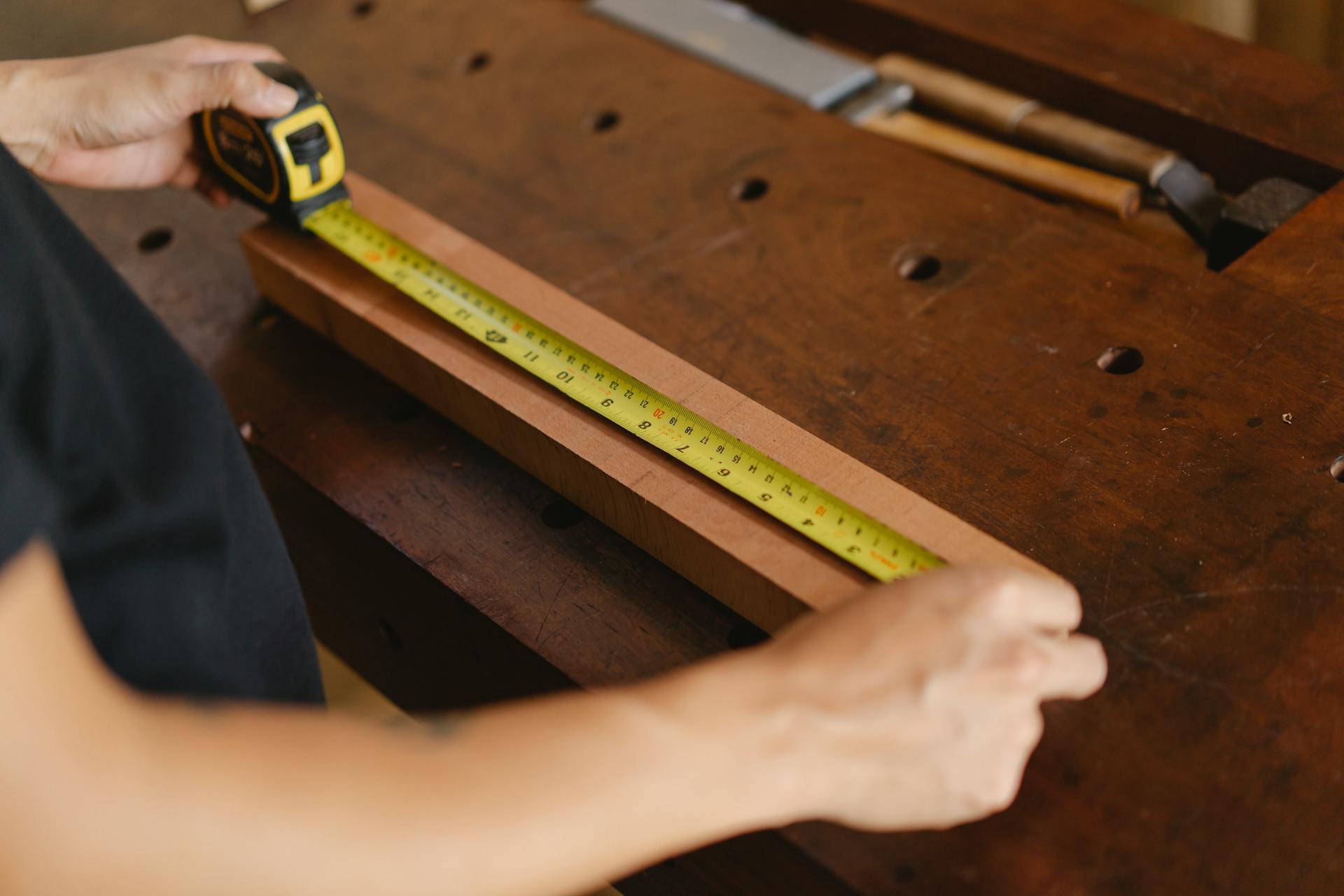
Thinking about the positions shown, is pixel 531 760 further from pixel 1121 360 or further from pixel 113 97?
pixel 113 97

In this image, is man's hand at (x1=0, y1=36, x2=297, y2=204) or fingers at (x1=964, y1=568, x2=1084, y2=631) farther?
man's hand at (x1=0, y1=36, x2=297, y2=204)

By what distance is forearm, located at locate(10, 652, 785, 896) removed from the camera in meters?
0.58

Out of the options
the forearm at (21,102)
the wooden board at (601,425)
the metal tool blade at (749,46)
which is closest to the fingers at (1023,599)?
the wooden board at (601,425)

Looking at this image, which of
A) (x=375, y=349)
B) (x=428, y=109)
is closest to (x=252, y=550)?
(x=375, y=349)

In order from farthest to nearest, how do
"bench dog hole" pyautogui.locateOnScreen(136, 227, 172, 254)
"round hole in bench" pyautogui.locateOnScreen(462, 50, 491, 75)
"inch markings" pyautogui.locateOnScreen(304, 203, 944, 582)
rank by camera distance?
"round hole in bench" pyautogui.locateOnScreen(462, 50, 491, 75), "bench dog hole" pyautogui.locateOnScreen(136, 227, 172, 254), "inch markings" pyautogui.locateOnScreen(304, 203, 944, 582)

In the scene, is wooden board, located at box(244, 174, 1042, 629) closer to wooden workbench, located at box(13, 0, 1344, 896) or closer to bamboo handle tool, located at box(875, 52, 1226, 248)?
wooden workbench, located at box(13, 0, 1344, 896)

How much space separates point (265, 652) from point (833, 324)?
654mm

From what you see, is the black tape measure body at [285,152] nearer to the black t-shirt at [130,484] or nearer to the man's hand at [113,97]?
the man's hand at [113,97]

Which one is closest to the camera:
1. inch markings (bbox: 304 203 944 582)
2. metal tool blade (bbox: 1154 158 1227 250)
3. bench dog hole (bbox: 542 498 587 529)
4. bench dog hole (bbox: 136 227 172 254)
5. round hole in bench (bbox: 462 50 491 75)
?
inch markings (bbox: 304 203 944 582)

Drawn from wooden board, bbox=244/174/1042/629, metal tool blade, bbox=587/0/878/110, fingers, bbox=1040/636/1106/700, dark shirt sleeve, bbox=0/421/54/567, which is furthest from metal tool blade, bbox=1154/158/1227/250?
dark shirt sleeve, bbox=0/421/54/567

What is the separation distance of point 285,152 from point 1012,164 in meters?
0.90

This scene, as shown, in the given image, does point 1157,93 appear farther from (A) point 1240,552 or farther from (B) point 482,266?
(B) point 482,266

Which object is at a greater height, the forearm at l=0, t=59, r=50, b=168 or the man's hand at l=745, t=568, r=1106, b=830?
the forearm at l=0, t=59, r=50, b=168

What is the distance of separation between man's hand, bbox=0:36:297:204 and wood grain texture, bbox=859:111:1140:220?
79cm
